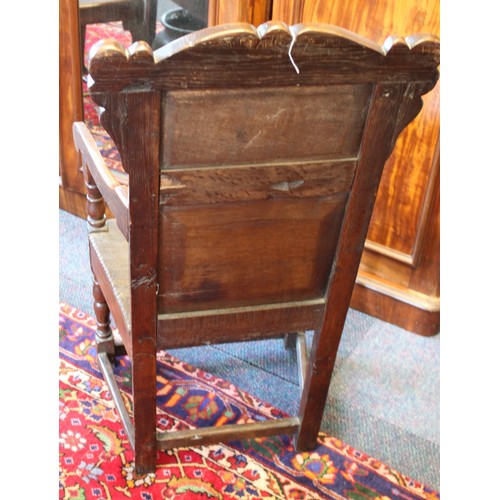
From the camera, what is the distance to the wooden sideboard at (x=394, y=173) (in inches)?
77.5

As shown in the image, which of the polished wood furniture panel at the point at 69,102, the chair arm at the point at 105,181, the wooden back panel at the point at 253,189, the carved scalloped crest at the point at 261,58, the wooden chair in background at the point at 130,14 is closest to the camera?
the carved scalloped crest at the point at 261,58

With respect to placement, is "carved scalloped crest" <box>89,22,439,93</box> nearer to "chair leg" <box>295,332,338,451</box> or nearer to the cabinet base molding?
"chair leg" <box>295,332,338,451</box>

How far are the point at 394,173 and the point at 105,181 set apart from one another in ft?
3.48

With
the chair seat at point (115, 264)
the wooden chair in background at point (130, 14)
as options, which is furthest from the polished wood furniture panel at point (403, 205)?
the chair seat at point (115, 264)

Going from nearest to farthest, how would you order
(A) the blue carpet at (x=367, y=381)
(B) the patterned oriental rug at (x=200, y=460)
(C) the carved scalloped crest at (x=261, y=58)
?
(C) the carved scalloped crest at (x=261, y=58) → (B) the patterned oriental rug at (x=200, y=460) → (A) the blue carpet at (x=367, y=381)

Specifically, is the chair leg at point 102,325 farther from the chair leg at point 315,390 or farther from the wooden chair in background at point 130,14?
the wooden chair in background at point 130,14

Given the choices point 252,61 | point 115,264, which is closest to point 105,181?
point 115,264

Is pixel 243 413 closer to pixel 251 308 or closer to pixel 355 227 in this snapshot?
pixel 251 308

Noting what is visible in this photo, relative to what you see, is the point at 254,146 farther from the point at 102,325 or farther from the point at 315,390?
the point at 102,325

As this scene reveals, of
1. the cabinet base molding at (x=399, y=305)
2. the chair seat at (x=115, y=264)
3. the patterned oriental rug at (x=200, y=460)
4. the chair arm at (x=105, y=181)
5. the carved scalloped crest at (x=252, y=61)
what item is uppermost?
the carved scalloped crest at (x=252, y=61)

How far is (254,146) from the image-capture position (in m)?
1.26

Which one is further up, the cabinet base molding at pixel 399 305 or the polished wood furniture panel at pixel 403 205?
the polished wood furniture panel at pixel 403 205

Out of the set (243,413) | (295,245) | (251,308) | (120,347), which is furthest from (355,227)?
(120,347)

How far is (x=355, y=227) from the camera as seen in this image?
144 cm
